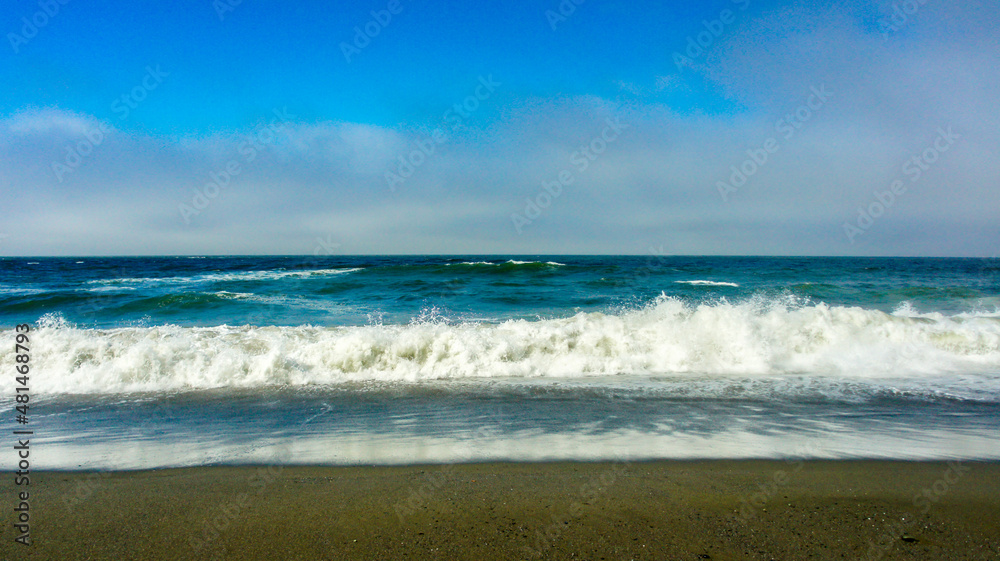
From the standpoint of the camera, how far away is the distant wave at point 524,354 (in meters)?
7.17

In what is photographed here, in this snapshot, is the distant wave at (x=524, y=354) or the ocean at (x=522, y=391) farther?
the distant wave at (x=524, y=354)

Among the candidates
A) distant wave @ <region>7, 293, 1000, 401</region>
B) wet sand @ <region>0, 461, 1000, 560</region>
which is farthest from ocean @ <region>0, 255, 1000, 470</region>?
wet sand @ <region>0, 461, 1000, 560</region>

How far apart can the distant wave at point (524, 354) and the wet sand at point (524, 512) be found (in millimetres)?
3533

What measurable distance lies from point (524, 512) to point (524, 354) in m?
5.05

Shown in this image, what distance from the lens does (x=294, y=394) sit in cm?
648

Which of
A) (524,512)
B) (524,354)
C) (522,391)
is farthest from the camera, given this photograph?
(524,354)

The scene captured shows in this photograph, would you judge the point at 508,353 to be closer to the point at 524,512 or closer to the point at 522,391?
the point at 522,391

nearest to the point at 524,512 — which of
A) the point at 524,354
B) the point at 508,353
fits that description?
the point at 508,353

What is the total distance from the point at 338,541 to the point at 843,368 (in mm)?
8342

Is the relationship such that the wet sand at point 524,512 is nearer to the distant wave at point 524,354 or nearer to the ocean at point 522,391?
the ocean at point 522,391

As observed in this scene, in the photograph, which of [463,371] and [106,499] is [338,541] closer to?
[106,499]

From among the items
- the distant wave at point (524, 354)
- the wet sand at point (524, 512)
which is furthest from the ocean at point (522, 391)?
the wet sand at point (524, 512)

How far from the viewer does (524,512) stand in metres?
3.17

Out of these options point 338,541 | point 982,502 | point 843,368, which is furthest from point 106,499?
point 843,368
